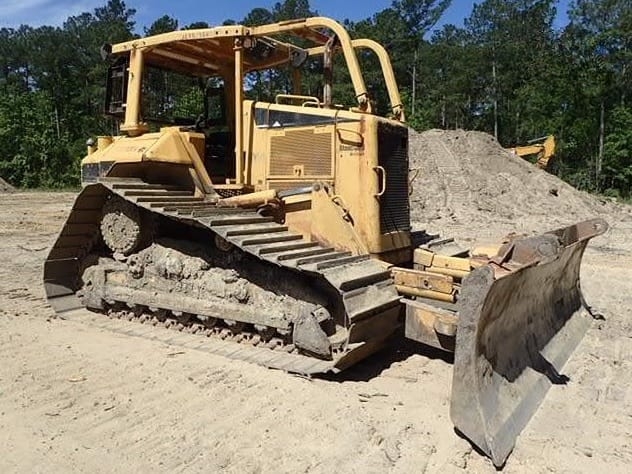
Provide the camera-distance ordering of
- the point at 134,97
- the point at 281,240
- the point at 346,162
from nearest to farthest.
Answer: the point at 281,240, the point at 346,162, the point at 134,97

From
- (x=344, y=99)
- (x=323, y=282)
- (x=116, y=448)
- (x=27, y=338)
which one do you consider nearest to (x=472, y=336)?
(x=323, y=282)

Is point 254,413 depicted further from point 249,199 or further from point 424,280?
point 249,199

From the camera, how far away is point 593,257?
38.3ft

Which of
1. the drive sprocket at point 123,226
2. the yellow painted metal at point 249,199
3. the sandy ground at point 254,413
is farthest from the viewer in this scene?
the drive sprocket at point 123,226

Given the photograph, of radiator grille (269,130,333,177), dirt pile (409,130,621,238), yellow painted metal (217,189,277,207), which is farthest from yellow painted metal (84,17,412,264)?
dirt pile (409,130,621,238)

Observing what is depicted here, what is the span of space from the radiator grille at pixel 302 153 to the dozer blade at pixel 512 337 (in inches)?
77.8

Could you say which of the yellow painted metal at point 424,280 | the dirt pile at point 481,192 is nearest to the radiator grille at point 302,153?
the yellow painted metal at point 424,280

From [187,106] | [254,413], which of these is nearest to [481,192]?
[187,106]

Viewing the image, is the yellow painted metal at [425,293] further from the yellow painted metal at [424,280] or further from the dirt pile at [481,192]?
the dirt pile at [481,192]

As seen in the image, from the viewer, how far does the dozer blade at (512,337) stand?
376 centimetres

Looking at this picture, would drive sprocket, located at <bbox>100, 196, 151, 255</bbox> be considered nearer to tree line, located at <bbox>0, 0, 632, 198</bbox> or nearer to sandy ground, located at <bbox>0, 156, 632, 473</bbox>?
sandy ground, located at <bbox>0, 156, 632, 473</bbox>

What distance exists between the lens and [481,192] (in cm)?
1873

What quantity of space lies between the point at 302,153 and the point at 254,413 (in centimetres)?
261

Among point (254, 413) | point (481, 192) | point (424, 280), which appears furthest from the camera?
point (481, 192)
